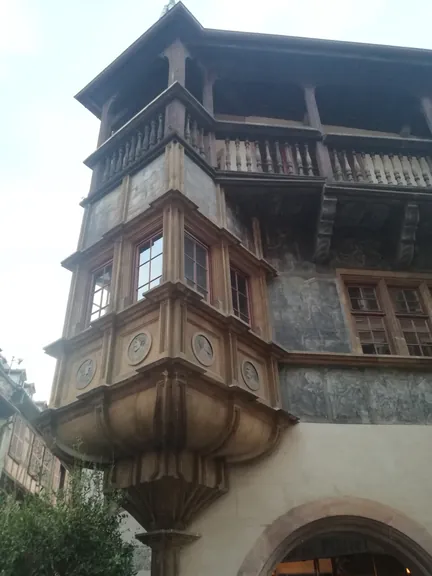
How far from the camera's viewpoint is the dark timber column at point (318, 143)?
354 inches

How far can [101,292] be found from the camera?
7992 millimetres

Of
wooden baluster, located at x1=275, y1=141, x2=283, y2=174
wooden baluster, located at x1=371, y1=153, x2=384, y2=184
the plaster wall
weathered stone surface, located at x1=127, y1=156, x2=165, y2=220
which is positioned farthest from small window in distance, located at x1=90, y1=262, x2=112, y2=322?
wooden baluster, located at x1=371, y1=153, x2=384, y2=184

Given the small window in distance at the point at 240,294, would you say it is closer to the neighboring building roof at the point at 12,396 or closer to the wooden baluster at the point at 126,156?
the wooden baluster at the point at 126,156

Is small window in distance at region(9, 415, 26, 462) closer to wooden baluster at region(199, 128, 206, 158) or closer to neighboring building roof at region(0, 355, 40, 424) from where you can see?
neighboring building roof at region(0, 355, 40, 424)

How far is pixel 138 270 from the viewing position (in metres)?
7.59

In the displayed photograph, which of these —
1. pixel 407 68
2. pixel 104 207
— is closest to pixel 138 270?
pixel 104 207

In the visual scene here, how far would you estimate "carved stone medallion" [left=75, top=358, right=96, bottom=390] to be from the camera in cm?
672

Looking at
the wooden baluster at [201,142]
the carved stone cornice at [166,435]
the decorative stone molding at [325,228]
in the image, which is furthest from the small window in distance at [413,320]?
the wooden baluster at [201,142]

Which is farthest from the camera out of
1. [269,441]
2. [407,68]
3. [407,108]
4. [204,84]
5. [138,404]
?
[407,108]

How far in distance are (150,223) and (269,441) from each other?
3684 millimetres

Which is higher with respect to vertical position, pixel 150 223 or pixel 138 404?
pixel 150 223

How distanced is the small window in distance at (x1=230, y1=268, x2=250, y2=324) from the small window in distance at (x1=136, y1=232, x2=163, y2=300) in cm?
134

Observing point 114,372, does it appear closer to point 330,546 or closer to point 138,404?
point 138,404

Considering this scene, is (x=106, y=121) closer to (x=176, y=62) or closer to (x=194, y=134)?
(x=176, y=62)
